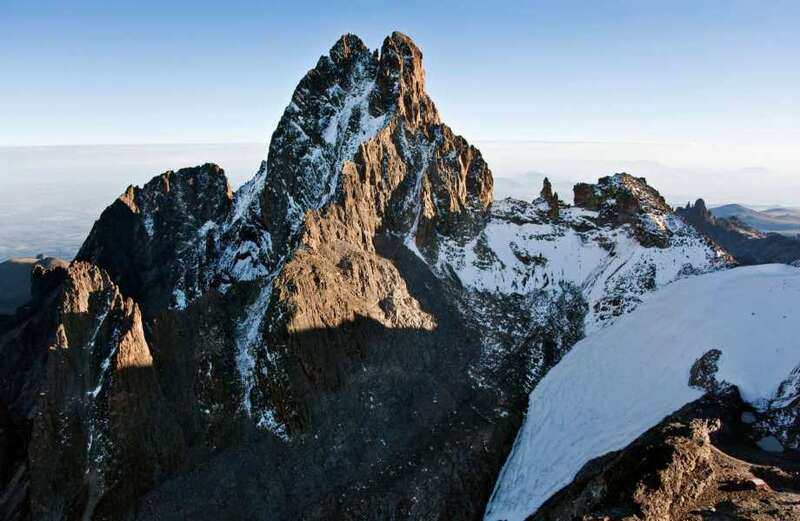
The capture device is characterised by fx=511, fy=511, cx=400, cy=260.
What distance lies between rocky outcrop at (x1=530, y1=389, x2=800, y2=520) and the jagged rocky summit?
14.3 m

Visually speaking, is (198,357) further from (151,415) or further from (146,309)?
(146,309)

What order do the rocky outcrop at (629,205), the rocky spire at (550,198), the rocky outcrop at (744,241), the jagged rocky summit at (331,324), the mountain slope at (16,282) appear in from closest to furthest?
the jagged rocky summit at (331,324)
the rocky outcrop at (629,205)
the rocky spire at (550,198)
the mountain slope at (16,282)
the rocky outcrop at (744,241)

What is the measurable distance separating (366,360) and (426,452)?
10.7 metres

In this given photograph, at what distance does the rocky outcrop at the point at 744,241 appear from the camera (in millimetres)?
142875

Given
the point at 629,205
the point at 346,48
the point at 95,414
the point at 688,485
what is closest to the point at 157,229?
the point at 346,48

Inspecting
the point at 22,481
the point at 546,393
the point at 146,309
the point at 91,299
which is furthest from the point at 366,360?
the point at 146,309

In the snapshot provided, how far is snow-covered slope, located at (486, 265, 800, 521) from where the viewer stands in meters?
43.5

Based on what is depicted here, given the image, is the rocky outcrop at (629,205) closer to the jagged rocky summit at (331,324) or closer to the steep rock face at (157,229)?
the jagged rocky summit at (331,324)

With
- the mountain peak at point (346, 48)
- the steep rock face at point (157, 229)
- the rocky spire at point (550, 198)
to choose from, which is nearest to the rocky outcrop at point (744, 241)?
the rocky spire at point (550, 198)

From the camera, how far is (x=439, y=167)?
75.4 m

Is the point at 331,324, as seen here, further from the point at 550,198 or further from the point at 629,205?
the point at 629,205

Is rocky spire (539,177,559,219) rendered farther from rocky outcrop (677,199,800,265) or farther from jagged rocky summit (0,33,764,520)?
rocky outcrop (677,199,800,265)

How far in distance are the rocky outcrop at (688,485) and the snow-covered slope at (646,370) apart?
634 cm

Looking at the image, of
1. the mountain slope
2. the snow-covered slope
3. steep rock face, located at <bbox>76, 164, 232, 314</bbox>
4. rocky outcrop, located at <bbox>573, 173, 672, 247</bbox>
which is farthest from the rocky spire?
the mountain slope
